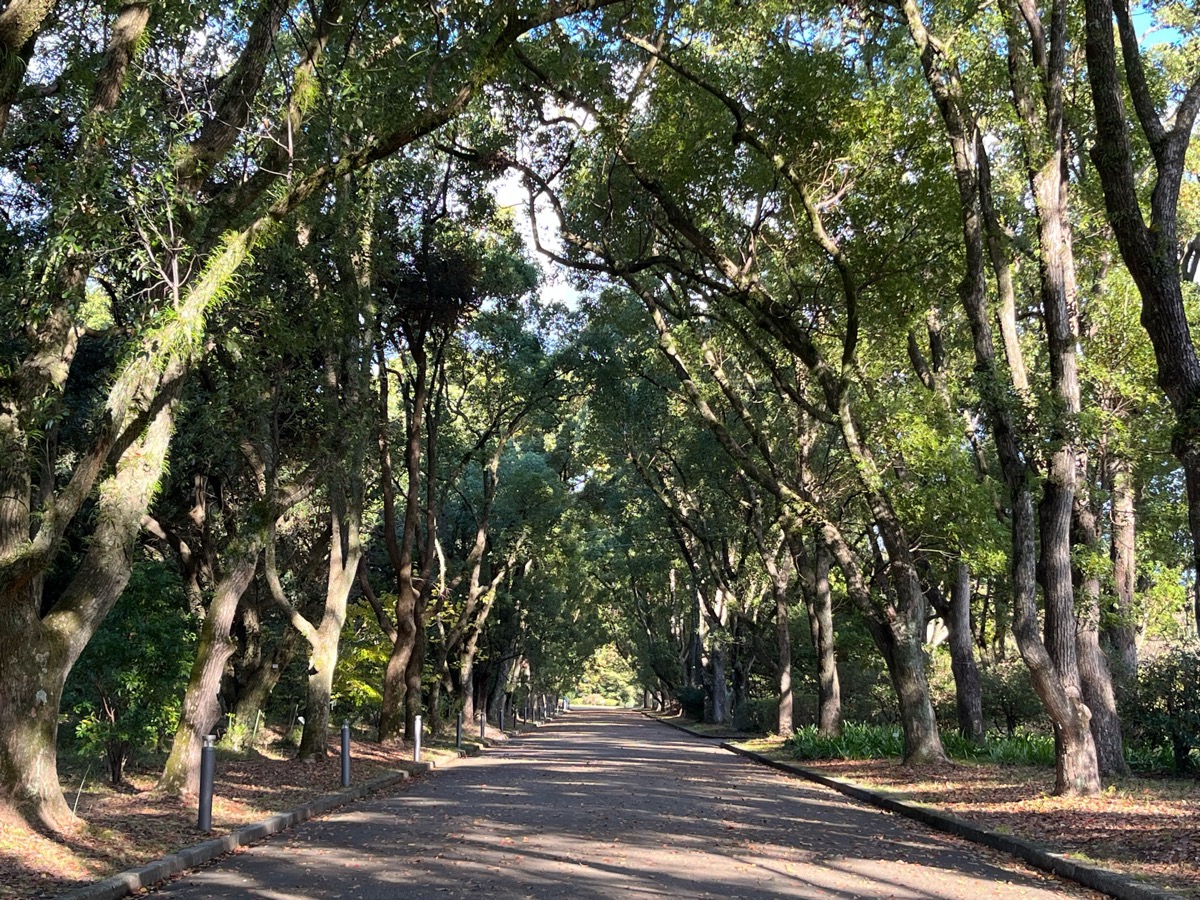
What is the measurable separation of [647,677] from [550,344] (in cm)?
5614

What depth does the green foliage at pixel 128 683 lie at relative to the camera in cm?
1254

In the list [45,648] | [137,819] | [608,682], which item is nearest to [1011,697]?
[137,819]

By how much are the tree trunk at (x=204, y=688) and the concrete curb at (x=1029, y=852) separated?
28.1ft

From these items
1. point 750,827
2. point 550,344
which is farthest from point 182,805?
point 550,344

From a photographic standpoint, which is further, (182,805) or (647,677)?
(647,677)

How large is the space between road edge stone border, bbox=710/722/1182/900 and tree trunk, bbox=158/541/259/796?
28.1 ft

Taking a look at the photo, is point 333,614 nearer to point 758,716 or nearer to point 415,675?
point 415,675

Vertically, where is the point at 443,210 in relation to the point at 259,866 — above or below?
above

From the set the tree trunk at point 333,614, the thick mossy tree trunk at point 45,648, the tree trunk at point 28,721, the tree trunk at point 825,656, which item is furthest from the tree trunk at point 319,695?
the tree trunk at point 825,656

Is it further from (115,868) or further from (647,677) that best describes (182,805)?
(647,677)

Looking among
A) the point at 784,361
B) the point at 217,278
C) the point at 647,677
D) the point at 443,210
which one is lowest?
the point at 647,677

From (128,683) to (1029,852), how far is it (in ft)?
34.7

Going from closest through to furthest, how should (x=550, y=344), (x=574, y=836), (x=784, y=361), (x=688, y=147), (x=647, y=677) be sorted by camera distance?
(x=574, y=836) → (x=688, y=147) → (x=784, y=361) → (x=550, y=344) → (x=647, y=677)

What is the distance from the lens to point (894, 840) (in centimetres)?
966
